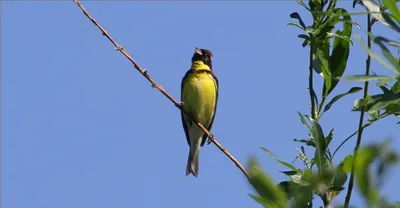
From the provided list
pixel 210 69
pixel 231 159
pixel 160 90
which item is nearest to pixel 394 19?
pixel 231 159

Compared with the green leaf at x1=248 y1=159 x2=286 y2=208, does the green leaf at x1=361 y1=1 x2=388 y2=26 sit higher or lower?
higher

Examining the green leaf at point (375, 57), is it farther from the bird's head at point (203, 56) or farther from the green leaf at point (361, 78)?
the bird's head at point (203, 56)

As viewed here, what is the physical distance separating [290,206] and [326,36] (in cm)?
139

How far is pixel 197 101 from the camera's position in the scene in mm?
6844

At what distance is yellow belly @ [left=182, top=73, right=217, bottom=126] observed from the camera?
6.85m

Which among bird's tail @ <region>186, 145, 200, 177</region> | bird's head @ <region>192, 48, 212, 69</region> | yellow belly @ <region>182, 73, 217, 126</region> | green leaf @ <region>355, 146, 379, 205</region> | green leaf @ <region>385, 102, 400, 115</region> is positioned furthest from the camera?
bird's head @ <region>192, 48, 212, 69</region>

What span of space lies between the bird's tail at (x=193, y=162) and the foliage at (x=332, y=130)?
4.37 meters

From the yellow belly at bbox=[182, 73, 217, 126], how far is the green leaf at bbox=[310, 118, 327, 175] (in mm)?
5062

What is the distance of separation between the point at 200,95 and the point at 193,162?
697 millimetres

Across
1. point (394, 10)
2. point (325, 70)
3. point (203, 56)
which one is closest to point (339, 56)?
point (325, 70)

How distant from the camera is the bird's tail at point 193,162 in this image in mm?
6703

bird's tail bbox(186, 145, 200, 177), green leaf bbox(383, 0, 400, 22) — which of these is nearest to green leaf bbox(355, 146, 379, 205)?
green leaf bbox(383, 0, 400, 22)

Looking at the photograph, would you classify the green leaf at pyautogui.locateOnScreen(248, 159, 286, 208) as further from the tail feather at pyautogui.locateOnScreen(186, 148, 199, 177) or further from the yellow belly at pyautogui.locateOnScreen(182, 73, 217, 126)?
the yellow belly at pyautogui.locateOnScreen(182, 73, 217, 126)

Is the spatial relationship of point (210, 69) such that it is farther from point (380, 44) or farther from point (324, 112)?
point (380, 44)
